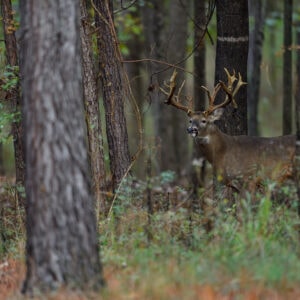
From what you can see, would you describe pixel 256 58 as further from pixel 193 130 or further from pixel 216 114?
pixel 216 114

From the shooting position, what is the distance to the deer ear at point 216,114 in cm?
1172

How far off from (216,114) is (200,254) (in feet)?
15.6

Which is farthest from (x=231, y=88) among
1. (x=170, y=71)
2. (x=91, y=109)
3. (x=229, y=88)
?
(x=170, y=71)

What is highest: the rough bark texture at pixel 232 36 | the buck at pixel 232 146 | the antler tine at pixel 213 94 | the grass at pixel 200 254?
the rough bark texture at pixel 232 36

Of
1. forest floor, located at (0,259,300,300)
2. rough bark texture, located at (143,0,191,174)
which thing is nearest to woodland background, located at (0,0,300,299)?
forest floor, located at (0,259,300,300)

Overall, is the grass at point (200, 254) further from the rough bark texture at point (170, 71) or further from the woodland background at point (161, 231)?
the rough bark texture at point (170, 71)

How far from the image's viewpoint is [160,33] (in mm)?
19562

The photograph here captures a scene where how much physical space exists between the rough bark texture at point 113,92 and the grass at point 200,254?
6.46ft

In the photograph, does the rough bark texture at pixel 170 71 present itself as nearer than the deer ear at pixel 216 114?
No

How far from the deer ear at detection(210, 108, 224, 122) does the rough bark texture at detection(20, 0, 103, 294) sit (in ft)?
16.7

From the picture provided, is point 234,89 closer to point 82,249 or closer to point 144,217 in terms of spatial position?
point 144,217

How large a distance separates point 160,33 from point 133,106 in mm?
8853

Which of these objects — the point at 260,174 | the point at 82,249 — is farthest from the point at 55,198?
the point at 260,174

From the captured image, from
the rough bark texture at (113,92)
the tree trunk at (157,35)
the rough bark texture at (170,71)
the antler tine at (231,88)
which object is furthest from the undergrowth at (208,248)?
the tree trunk at (157,35)
